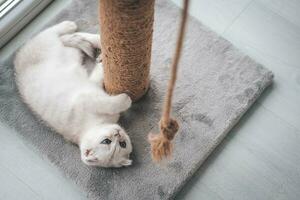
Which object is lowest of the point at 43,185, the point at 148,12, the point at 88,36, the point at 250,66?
the point at 43,185

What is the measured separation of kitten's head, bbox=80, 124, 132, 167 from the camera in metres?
1.51

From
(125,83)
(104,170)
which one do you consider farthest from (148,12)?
(104,170)

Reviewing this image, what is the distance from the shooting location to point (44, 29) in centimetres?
190

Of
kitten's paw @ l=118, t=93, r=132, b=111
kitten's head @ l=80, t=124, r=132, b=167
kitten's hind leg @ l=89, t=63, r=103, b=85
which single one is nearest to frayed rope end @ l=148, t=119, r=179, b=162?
kitten's head @ l=80, t=124, r=132, b=167

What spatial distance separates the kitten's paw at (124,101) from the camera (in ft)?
5.31

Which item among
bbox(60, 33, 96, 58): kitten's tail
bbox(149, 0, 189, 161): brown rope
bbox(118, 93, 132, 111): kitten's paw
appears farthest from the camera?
bbox(60, 33, 96, 58): kitten's tail

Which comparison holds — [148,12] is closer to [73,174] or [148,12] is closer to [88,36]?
[88,36]

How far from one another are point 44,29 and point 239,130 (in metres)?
0.92

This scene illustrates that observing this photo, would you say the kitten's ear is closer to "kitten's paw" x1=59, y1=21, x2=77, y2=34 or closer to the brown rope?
the brown rope

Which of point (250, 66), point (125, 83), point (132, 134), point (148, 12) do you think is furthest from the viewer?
point (250, 66)

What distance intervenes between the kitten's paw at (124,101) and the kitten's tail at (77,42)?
29 centimetres

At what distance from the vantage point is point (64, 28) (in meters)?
1.82

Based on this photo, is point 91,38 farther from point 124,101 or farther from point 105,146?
point 105,146

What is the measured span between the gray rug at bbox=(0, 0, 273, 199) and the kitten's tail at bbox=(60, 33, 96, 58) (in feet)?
0.44
